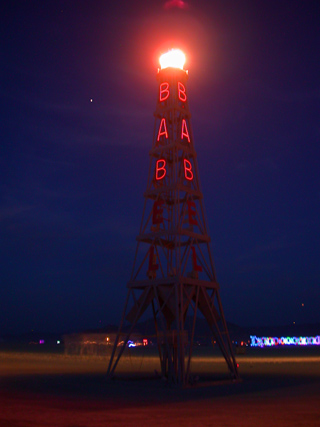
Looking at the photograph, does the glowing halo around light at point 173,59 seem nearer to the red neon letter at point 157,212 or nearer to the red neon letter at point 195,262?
the red neon letter at point 157,212

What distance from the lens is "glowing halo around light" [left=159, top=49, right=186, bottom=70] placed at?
39062 mm

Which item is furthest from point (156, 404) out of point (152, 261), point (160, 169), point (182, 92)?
point (182, 92)

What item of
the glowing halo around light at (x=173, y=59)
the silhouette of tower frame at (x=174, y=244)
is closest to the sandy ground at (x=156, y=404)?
the silhouette of tower frame at (x=174, y=244)

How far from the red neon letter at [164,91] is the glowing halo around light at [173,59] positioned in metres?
1.66

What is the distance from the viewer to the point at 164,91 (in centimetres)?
3838

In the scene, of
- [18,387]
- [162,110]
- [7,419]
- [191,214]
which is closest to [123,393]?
[18,387]

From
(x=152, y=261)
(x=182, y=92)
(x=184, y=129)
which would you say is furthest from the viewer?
(x=182, y=92)

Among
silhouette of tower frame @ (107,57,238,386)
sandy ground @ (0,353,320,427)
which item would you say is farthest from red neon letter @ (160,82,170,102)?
sandy ground @ (0,353,320,427)

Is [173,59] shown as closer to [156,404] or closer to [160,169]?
[160,169]

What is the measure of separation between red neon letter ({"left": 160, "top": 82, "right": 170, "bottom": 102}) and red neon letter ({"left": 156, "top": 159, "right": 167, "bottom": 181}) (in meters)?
5.19

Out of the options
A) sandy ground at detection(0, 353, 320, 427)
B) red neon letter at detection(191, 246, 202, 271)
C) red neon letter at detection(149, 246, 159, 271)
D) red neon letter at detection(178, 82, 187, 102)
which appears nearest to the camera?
sandy ground at detection(0, 353, 320, 427)

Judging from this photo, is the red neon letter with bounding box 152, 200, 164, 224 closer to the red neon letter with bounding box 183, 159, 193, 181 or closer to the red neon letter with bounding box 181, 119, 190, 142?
the red neon letter with bounding box 183, 159, 193, 181

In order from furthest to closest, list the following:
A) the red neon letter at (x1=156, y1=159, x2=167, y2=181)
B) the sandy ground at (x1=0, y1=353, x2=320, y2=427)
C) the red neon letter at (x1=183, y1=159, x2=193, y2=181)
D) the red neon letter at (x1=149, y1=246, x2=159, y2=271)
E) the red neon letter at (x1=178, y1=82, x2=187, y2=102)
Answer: the red neon letter at (x1=178, y1=82, x2=187, y2=102) → the red neon letter at (x1=156, y1=159, x2=167, y2=181) → the red neon letter at (x1=183, y1=159, x2=193, y2=181) → the red neon letter at (x1=149, y1=246, x2=159, y2=271) → the sandy ground at (x1=0, y1=353, x2=320, y2=427)

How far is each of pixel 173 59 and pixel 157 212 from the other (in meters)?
12.9
